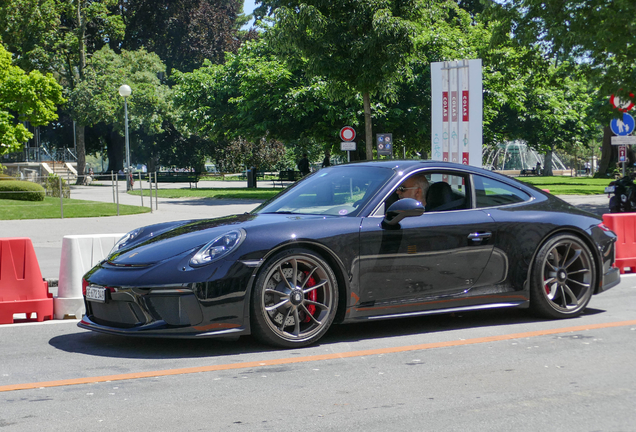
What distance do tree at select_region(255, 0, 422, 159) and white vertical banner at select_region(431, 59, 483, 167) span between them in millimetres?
3996

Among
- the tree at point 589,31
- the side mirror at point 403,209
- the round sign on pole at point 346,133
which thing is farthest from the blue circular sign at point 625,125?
the side mirror at point 403,209

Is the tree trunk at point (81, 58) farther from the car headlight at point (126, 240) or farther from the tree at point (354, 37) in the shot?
the car headlight at point (126, 240)

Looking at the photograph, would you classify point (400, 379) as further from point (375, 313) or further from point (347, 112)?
point (347, 112)

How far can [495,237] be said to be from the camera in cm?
612

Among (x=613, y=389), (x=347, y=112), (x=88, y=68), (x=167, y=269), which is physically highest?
(x=88, y=68)

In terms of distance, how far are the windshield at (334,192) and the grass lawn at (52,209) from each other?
55.6 ft

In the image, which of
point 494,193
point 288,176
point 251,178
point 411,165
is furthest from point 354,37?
point 251,178

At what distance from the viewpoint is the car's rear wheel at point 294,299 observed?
5.27 meters

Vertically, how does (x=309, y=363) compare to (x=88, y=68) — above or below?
below

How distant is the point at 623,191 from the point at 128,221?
13.0 metres

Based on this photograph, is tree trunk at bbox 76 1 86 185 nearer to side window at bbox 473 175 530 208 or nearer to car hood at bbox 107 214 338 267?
car hood at bbox 107 214 338 267

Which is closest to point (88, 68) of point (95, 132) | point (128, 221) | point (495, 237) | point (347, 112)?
point (95, 132)

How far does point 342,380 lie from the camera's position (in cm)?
466

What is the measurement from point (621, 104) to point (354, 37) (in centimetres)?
759
